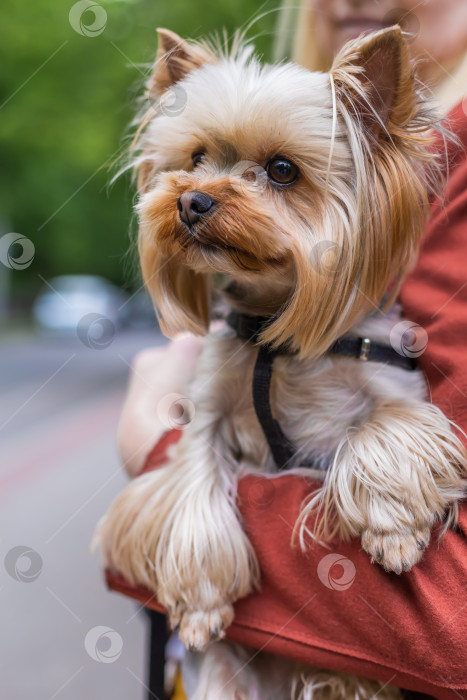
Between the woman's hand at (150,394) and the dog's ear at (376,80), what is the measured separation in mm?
942

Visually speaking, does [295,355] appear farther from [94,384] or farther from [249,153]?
[94,384]

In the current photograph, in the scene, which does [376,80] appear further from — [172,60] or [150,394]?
[150,394]

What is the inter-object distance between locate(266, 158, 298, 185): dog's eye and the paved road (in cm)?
130

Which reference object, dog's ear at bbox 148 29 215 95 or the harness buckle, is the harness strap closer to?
the harness buckle

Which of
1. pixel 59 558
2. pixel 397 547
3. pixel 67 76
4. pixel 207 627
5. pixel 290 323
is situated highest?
pixel 67 76

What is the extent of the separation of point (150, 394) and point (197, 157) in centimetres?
76

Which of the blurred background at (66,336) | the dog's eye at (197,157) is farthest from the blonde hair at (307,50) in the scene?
the dog's eye at (197,157)

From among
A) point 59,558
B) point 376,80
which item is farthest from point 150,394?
point 59,558

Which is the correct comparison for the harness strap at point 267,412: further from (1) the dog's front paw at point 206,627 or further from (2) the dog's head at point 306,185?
(1) the dog's front paw at point 206,627

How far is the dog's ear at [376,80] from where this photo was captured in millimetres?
1553

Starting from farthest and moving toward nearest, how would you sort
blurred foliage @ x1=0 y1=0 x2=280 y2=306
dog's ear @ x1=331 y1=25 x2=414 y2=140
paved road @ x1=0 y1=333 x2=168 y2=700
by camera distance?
blurred foliage @ x1=0 y1=0 x2=280 y2=306 < paved road @ x1=0 y1=333 x2=168 y2=700 < dog's ear @ x1=331 y1=25 x2=414 y2=140

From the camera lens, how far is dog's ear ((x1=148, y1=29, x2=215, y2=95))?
1.92 meters

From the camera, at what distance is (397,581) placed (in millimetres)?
1481

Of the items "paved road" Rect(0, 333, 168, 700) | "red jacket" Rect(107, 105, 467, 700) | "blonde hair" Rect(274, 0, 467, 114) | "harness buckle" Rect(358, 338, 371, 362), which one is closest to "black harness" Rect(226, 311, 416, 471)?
"harness buckle" Rect(358, 338, 371, 362)
